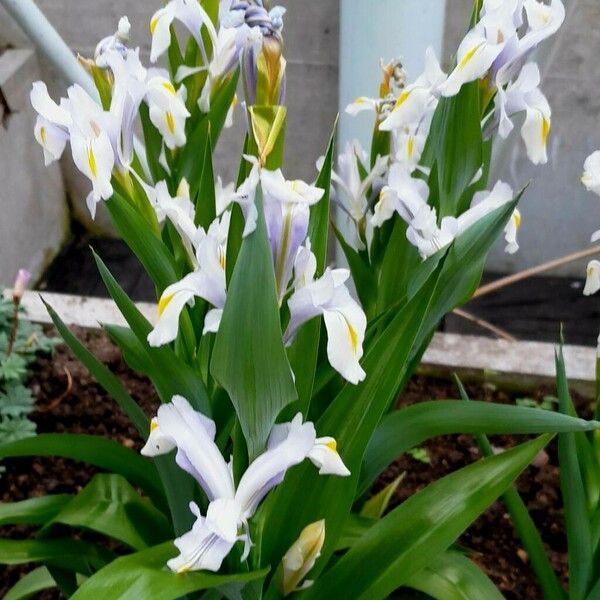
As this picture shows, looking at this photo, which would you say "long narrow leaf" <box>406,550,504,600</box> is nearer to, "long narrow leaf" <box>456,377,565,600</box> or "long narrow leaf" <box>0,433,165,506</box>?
"long narrow leaf" <box>456,377,565,600</box>

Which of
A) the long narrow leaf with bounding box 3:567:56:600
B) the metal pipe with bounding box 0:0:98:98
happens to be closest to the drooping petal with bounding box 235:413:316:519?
the long narrow leaf with bounding box 3:567:56:600

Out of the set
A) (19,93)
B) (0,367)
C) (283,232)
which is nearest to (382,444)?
(283,232)

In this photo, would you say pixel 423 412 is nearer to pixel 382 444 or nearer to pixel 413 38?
pixel 382 444

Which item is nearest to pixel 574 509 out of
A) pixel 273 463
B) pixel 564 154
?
pixel 273 463

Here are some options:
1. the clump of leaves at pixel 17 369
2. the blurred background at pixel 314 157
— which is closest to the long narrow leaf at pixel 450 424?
the clump of leaves at pixel 17 369

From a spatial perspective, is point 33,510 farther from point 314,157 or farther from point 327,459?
point 314,157

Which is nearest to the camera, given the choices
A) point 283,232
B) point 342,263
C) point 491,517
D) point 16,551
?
point 283,232

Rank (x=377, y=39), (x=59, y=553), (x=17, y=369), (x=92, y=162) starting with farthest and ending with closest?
(x=377, y=39) → (x=17, y=369) → (x=59, y=553) → (x=92, y=162)
